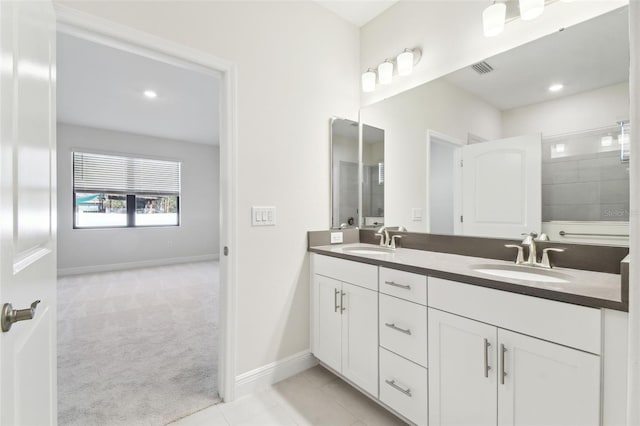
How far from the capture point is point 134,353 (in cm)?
226

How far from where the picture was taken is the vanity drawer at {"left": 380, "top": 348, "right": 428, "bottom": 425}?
1.32 metres

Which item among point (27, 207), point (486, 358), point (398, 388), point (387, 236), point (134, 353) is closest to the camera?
point (27, 207)

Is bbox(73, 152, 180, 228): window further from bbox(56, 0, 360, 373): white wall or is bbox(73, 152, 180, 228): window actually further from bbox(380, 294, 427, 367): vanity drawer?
bbox(380, 294, 427, 367): vanity drawer

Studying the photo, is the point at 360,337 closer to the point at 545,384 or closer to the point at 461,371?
the point at 461,371

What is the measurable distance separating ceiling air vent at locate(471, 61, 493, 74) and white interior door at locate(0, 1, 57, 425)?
202cm

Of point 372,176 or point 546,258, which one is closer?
point 546,258

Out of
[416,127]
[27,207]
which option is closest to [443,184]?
[416,127]

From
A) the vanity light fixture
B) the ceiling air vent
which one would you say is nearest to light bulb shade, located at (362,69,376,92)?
the vanity light fixture

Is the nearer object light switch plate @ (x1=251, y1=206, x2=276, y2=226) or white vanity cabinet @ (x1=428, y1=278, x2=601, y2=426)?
white vanity cabinet @ (x1=428, y1=278, x2=601, y2=426)

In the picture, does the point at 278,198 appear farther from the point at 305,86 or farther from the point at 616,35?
the point at 616,35

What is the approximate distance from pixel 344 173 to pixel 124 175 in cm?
508

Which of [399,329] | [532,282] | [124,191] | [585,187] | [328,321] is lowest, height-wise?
[328,321]

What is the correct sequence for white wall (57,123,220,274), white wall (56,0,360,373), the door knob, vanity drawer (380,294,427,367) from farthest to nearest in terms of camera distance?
white wall (57,123,220,274) < white wall (56,0,360,373) < vanity drawer (380,294,427,367) < the door knob

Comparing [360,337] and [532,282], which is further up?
[532,282]
